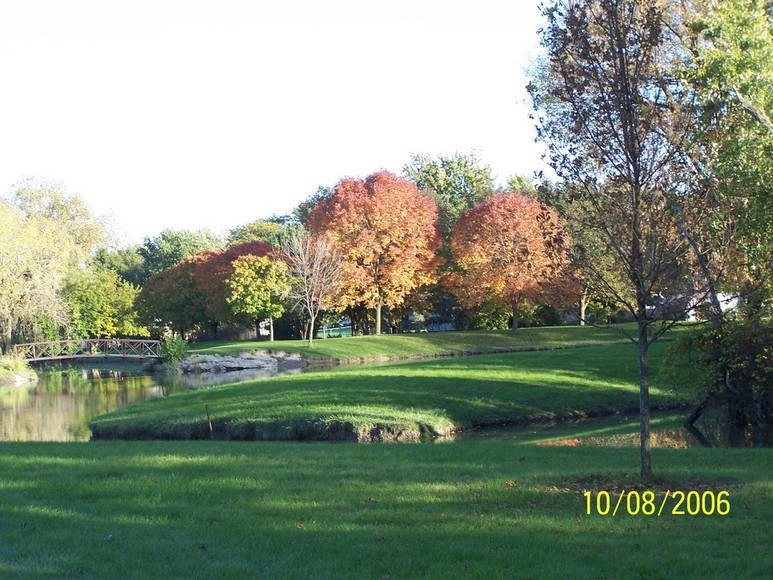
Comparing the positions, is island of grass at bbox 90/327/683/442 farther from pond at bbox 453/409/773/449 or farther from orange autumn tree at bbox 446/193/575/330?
orange autumn tree at bbox 446/193/575/330

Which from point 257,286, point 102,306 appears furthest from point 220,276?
point 102,306

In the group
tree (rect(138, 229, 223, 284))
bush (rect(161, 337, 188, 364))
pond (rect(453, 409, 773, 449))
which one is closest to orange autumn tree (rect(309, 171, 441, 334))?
bush (rect(161, 337, 188, 364))

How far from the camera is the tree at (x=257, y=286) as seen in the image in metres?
57.7

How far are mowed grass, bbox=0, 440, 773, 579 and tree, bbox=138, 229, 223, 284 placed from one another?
2925 inches

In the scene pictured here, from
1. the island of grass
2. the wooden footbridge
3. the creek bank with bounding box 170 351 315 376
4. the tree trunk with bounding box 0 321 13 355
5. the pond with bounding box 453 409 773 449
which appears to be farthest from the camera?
the wooden footbridge

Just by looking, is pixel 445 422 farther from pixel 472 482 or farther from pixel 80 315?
pixel 80 315

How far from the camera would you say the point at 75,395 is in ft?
112

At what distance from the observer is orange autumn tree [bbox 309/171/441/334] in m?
55.7

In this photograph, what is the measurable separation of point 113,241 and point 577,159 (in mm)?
80090

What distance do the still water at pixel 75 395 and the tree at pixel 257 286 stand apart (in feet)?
29.9

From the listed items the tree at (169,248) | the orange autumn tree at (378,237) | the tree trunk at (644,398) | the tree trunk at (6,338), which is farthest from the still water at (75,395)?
the tree at (169,248)

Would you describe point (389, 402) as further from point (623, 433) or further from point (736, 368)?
point (736, 368)

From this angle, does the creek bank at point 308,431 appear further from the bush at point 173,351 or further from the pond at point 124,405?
the bush at point 173,351

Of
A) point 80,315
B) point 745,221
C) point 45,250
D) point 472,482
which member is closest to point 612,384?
point 745,221
